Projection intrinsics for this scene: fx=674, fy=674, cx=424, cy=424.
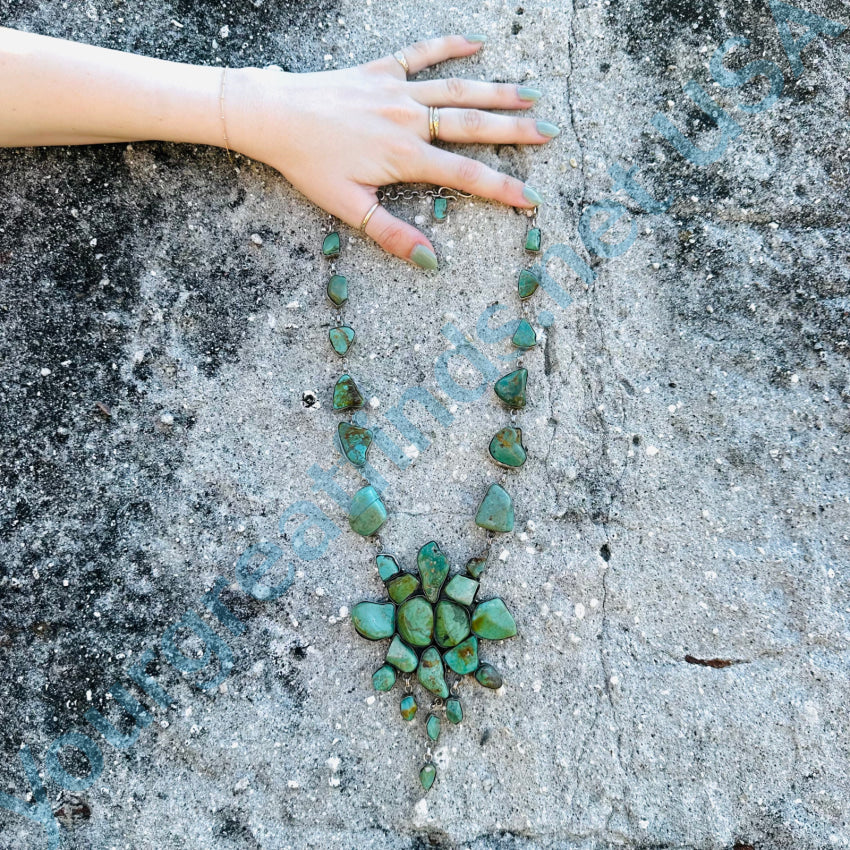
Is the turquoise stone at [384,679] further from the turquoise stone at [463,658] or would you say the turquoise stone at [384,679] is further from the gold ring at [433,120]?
the gold ring at [433,120]

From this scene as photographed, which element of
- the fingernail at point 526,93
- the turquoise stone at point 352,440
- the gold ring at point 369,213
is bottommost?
the turquoise stone at point 352,440

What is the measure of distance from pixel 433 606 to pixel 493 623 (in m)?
0.10

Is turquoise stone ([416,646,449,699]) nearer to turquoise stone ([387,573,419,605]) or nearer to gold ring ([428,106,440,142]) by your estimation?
turquoise stone ([387,573,419,605])

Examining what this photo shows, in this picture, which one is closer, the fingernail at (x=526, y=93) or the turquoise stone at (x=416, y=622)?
the turquoise stone at (x=416, y=622)

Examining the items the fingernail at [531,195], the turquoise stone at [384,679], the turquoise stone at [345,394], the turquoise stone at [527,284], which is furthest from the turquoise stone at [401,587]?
the fingernail at [531,195]

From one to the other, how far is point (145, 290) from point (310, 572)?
0.60m

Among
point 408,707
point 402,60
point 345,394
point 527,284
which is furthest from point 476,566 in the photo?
point 402,60

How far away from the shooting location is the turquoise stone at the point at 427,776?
1088mm

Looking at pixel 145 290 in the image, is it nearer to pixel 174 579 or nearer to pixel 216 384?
pixel 216 384

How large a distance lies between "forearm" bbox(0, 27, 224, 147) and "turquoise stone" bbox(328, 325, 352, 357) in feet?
1.31

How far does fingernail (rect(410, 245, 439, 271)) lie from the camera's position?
1.23 m

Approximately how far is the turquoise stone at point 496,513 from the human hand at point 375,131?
444mm

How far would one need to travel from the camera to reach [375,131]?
118cm

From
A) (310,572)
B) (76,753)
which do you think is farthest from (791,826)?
(76,753)
